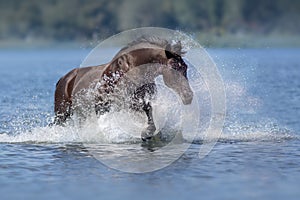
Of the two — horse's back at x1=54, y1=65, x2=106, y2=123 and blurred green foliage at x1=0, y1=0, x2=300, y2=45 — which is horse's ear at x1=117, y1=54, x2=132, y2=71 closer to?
horse's back at x1=54, y1=65, x2=106, y2=123

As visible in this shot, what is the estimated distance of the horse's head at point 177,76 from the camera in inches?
363

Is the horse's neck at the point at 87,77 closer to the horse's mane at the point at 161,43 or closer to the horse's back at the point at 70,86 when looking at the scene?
the horse's back at the point at 70,86

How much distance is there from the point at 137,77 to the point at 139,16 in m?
55.2

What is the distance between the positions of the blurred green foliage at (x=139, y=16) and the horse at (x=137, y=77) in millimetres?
54300

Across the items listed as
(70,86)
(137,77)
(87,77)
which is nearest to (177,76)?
(137,77)

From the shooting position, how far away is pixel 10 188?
24.2 feet

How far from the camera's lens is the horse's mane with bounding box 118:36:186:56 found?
30.8ft

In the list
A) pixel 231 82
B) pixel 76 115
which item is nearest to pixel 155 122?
pixel 76 115

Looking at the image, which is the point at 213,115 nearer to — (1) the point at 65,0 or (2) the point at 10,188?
(2) the point at 10,188

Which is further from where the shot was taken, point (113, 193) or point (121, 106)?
point (121, 106)

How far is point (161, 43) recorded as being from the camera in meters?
9.58

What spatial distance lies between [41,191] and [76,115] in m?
3.71

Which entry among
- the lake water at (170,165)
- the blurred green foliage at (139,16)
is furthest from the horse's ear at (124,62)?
the blurred green foliage at (139,16)

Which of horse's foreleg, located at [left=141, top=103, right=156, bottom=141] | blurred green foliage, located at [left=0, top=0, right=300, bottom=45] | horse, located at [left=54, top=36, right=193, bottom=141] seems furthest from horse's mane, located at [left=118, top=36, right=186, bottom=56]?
blurred green foliage, located at [left=0, top=0, right=300, bottom=45]
